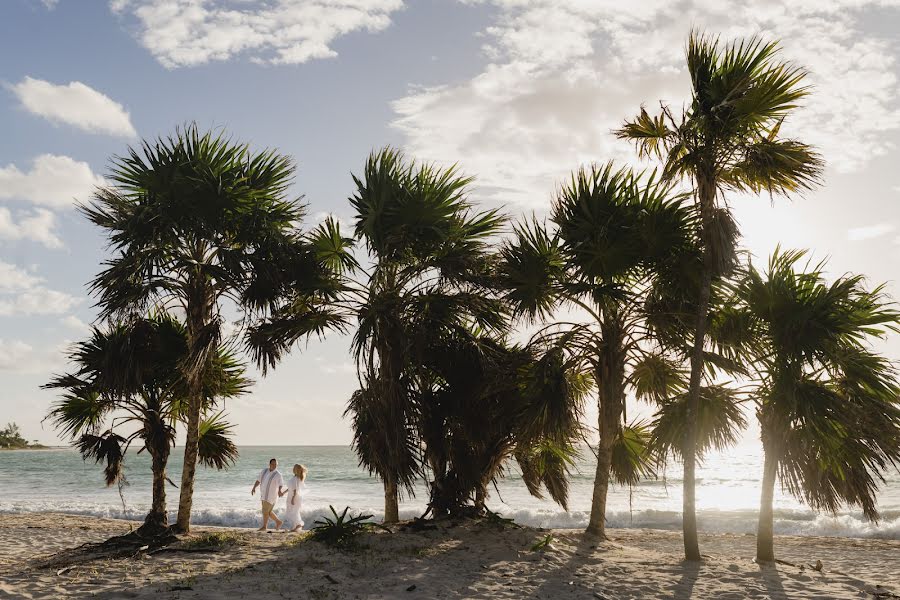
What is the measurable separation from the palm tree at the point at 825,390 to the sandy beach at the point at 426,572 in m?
1.41

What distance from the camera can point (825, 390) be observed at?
9.22 meters

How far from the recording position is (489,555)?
9586 mm

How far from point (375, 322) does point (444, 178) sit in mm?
2610

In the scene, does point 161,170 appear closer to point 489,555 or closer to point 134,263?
point 134,263

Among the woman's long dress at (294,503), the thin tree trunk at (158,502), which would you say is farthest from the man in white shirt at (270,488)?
the thin tree trunk at (158,502)

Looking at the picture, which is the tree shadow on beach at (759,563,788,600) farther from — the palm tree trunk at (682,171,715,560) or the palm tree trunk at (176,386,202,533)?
the palm tree trunk at (176,386,202,533)

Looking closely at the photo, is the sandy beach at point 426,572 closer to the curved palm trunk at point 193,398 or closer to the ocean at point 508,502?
the curved palm trunk at point 193,398

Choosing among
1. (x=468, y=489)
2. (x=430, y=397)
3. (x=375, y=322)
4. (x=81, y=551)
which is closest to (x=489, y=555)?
(x=468, y=489)

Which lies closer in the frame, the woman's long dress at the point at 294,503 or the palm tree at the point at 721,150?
the palm tree at the point at 721,150

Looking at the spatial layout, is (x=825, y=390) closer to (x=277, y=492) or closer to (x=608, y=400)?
(x=608, y=400)

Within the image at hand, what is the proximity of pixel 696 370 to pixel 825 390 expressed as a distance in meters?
1.63

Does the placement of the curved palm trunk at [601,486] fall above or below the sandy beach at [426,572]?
above

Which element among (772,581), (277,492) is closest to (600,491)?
(772,581)

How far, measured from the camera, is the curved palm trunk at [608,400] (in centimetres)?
1130
